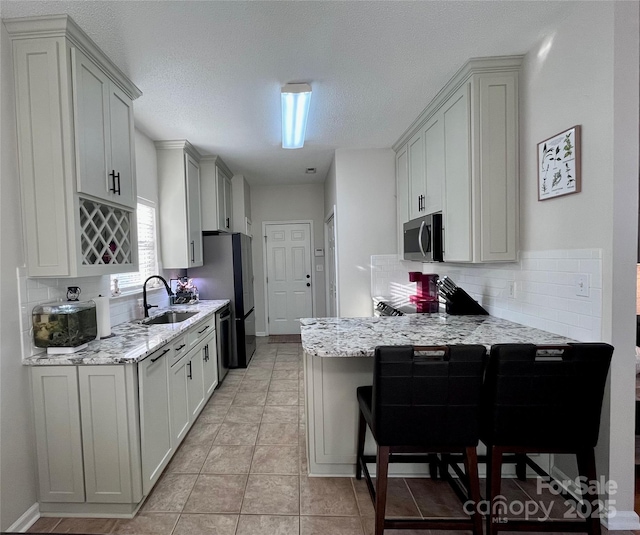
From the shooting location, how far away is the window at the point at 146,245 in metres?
3.05

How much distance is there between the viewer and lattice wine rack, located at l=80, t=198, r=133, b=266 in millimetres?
1917

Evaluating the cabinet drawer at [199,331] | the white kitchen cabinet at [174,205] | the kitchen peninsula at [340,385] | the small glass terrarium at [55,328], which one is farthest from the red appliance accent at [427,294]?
the small glass terrarium at [55,328]

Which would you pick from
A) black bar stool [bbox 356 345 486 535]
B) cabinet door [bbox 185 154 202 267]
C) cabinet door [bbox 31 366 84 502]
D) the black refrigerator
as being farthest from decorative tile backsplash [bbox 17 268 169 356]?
black bar stool [bbox 356 345 486 535]

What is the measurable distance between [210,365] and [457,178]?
8.98 ft

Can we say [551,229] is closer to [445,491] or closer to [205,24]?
[445,491]

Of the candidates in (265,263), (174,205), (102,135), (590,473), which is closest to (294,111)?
(102,135)

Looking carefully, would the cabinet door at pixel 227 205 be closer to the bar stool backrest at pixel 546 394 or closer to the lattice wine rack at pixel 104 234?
the lattice wine rack at pixel 104 234

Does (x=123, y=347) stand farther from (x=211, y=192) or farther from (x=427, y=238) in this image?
(x=211, y=192)

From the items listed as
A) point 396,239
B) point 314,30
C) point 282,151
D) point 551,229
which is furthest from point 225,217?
point 551,229

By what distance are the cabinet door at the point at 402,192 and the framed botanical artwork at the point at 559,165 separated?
5.12 ft

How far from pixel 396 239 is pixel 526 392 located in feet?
8.64

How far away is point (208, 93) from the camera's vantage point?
2363 mm

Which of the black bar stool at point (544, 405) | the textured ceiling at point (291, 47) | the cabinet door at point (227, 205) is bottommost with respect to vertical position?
the black bar stool at point (544, 405)

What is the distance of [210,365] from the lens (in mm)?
3168
